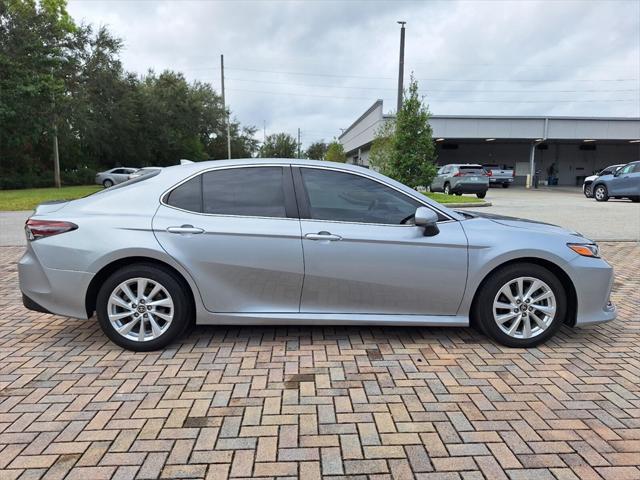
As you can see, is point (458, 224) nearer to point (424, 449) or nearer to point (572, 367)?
point (572, 367)

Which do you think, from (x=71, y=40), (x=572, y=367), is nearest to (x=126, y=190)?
(x=572, y=367)

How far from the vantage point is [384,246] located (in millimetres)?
3861

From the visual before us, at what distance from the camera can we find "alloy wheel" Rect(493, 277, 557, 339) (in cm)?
397

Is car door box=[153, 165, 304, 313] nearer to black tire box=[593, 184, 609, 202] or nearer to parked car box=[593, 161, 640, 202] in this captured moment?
parked car box=[593, 161, 640, 202]

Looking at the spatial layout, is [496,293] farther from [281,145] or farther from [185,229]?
[281,145]

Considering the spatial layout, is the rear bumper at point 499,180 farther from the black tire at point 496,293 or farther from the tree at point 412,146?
the black tire at point 496,293

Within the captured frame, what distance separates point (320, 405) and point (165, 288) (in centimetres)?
161

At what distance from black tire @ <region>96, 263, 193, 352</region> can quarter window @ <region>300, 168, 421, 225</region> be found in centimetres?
128

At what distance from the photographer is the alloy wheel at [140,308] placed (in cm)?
384

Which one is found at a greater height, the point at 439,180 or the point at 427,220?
the point at 439,180

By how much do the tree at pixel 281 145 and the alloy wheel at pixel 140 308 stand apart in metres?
78.5

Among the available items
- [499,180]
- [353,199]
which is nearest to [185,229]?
[353,199]

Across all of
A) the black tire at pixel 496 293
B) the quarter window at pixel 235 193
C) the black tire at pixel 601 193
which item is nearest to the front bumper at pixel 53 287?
the quarter window at pixel 235 193

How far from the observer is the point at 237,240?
3826 millimetres
